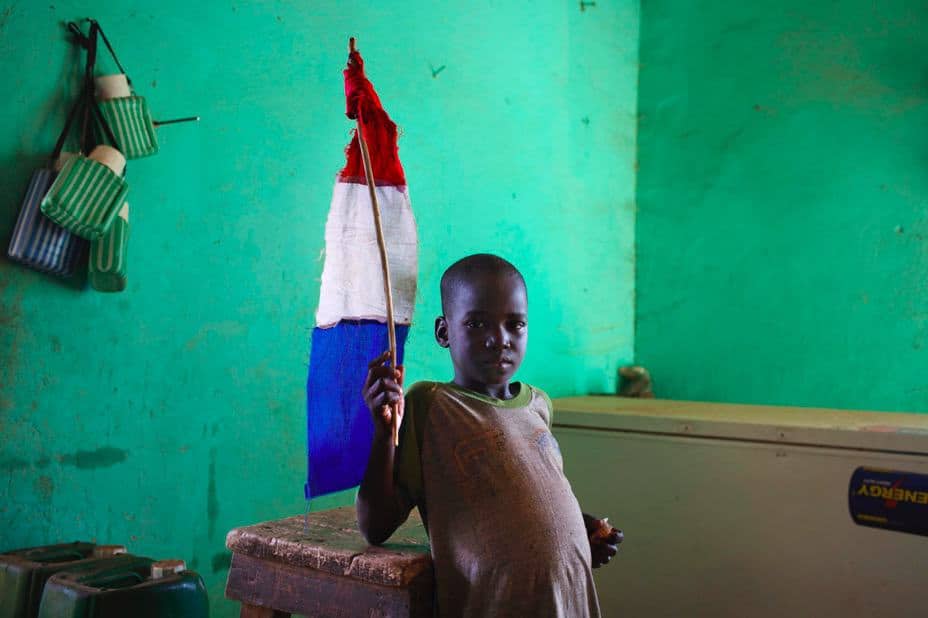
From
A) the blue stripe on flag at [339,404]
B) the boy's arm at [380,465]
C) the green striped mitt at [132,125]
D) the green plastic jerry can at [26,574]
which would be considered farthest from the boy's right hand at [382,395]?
the green striped mitt at [132,125]

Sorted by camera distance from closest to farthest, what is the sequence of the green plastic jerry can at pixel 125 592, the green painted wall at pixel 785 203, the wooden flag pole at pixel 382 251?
the green plastic jerry can at pixel 125 592, the wooden flag pole at pixel 382 251, the green painted wall at pixel 785 203

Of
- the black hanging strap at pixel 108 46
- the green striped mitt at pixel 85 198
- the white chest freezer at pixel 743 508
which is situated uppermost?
the black hanging strap at pixel 108 46

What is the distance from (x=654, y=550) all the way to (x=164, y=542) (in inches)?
49.8

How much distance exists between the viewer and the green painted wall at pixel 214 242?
1245 mm

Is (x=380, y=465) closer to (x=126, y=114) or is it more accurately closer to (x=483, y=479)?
(x=483, y=479)

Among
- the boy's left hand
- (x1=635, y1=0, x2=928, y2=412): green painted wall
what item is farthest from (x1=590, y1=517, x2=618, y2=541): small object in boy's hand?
(x1=635, y1=0, x2=928, y2=412): green painted wall

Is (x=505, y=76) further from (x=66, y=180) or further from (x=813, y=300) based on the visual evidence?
(x=66, y=180)

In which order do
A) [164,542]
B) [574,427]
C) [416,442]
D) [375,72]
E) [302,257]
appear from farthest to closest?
[574,427] → [375,72] → [302,257] → [164,542] → [416,442]

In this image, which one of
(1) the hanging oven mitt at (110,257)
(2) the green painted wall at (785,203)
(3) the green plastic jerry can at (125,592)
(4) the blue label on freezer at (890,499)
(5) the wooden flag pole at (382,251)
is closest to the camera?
(3) the green plastic jerry can at (125,592)

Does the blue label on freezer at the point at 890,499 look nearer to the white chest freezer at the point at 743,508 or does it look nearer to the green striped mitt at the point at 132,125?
the white chest freezer at the point at 743,508

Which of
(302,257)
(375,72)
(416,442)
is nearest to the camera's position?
(416,442)

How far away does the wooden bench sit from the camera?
1.08m

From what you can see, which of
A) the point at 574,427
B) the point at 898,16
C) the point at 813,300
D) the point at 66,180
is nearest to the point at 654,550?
the point at 574,427

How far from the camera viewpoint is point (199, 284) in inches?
58.6
